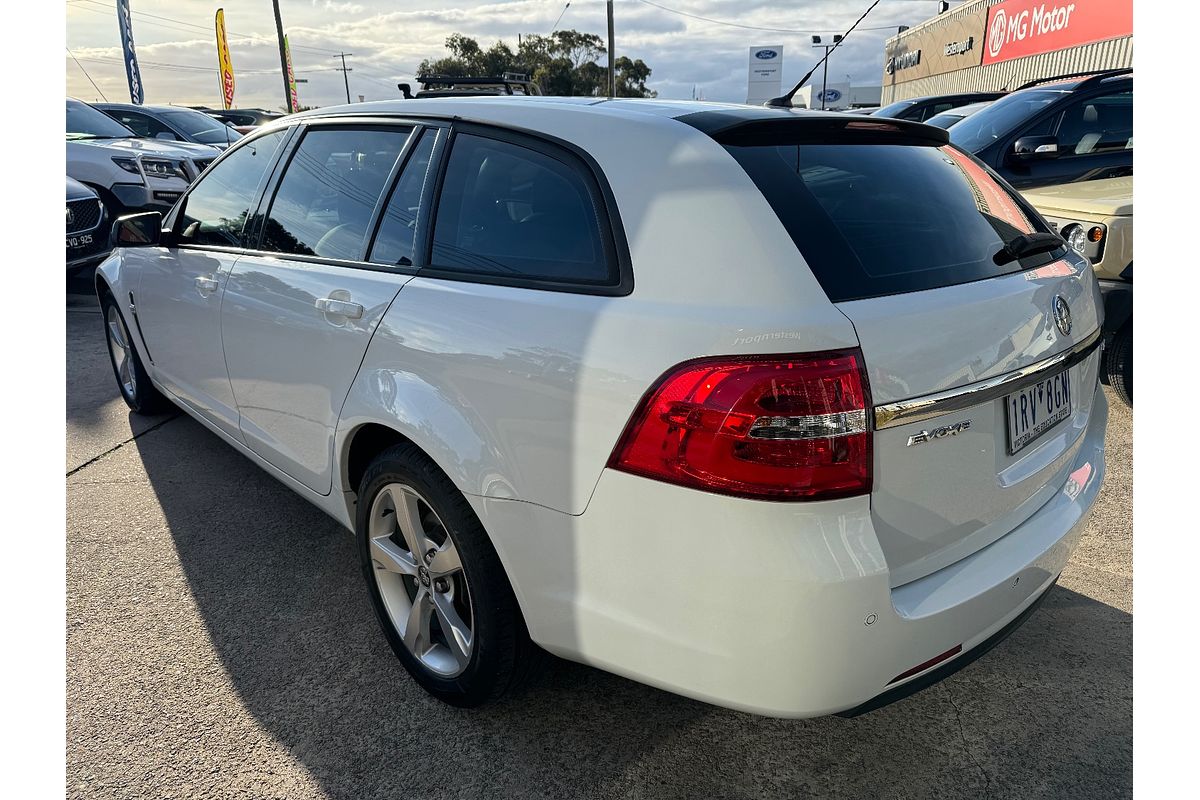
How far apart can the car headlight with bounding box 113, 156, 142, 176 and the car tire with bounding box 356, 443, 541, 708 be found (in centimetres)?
838

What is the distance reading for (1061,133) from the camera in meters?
6.71

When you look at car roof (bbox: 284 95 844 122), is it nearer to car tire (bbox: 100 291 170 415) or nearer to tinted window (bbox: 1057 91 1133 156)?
car tire (bbox: 100 291 170 415)

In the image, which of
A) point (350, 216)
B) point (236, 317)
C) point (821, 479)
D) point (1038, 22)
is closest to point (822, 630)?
point (821, 479)

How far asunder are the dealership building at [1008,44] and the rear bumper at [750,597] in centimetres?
2003

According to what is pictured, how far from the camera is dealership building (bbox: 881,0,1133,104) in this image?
24.3 m

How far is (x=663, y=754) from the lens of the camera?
220 cm

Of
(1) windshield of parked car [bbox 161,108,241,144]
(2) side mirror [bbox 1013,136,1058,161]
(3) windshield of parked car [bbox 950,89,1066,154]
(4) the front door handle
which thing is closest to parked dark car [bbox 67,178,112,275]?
(1) windshield of parked car [bbox 161,108,241,144]

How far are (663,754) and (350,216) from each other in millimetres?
1842

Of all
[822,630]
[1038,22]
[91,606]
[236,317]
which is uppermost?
[1038,22]

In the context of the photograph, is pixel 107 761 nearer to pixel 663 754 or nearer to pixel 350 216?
pixel 663 754

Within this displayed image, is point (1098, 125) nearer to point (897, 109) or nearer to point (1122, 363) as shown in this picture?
point (1122, 363)

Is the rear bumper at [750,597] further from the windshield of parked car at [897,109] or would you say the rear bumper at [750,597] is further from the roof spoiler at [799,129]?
the windshield of parked car at [897,109]

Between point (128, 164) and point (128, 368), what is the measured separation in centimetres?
568

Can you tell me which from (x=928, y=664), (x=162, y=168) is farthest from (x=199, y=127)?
(x=928, y=664)
